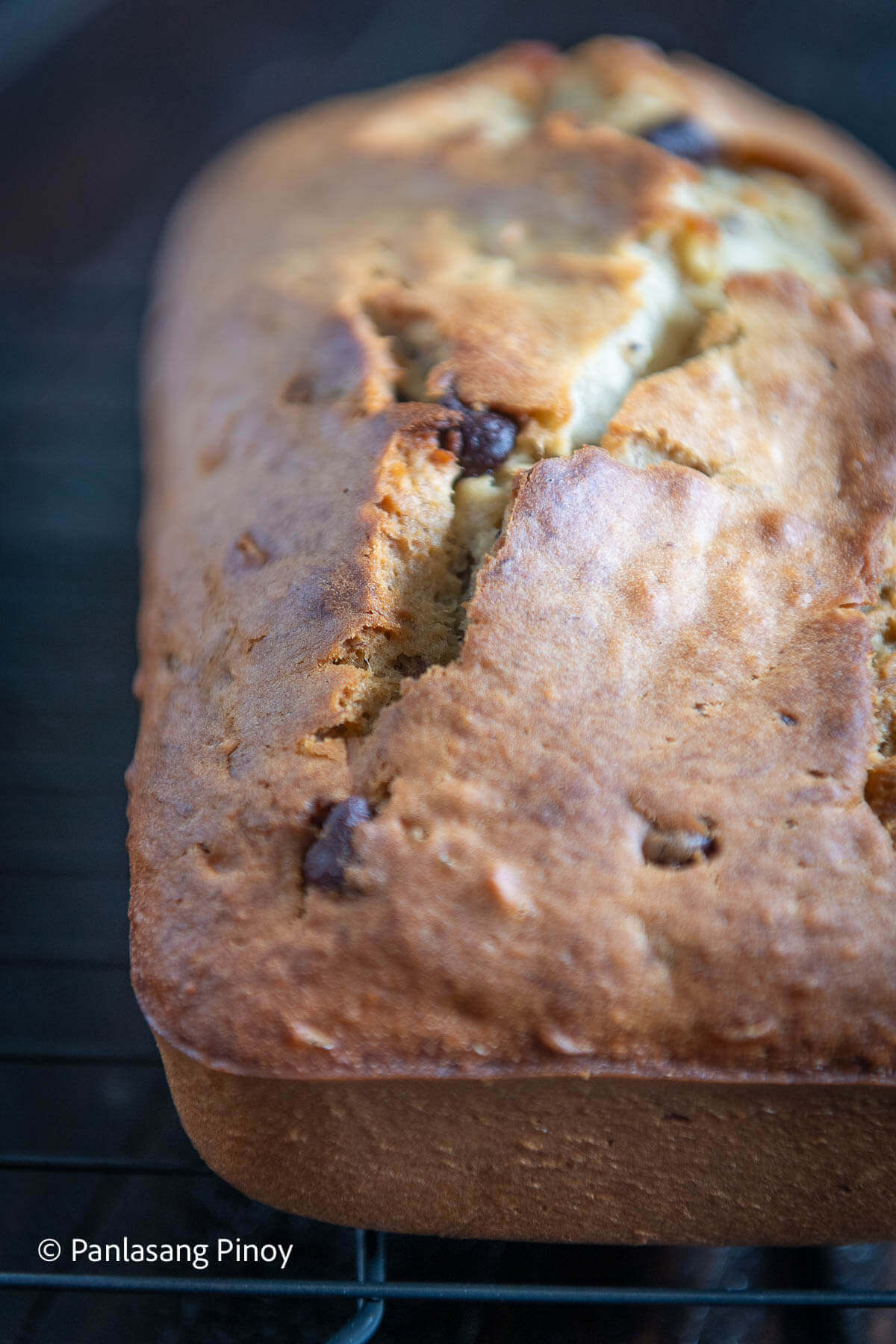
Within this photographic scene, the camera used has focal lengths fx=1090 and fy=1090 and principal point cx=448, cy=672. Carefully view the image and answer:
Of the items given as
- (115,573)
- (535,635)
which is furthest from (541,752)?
(115,573)

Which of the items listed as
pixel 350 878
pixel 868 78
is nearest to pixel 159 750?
pixel 350 878

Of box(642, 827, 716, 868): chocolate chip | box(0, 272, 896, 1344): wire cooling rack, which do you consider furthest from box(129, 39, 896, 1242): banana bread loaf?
box(0, 272, 896, 1344): wire cooling rack

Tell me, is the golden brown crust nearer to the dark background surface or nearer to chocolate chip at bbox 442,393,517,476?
the dark background surface

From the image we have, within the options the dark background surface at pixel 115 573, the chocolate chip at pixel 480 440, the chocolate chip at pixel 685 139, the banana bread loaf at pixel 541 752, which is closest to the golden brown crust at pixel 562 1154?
the banana bread loaf at pixel 541 752

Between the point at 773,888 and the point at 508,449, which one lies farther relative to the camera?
the point at 508,449

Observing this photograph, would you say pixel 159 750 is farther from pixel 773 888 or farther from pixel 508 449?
pixel 773 888
